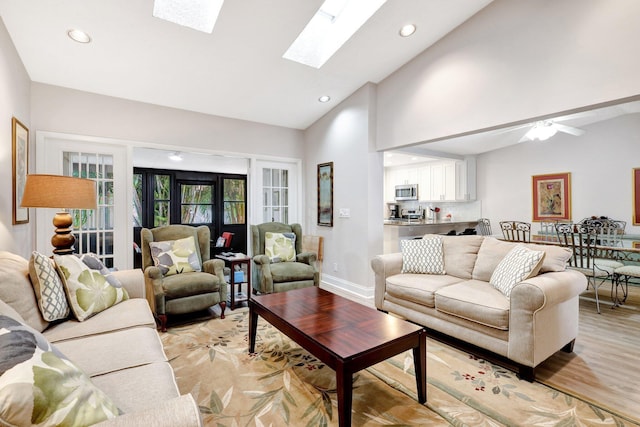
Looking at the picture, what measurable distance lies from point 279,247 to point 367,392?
2472 millimetres

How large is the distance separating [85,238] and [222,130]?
2.24 metres

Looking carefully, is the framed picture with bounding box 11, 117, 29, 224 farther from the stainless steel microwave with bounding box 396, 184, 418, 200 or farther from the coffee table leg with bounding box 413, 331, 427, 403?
the stainless steel microwave with bounding box 396, 184, 418, 200

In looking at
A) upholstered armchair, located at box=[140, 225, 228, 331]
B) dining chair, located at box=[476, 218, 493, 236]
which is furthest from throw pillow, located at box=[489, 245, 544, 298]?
dining chair, located at box=[476, 218, 493, 236]

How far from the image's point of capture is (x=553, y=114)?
2.63m

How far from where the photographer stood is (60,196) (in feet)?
7.91

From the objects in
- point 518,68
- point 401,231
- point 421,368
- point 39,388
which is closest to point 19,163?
point 39,388

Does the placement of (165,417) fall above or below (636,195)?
below

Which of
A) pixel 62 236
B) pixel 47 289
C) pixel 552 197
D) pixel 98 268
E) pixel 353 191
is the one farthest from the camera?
pixel 552 197

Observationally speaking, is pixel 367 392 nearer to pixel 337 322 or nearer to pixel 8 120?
pixel 337 322

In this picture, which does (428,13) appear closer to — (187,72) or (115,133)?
(187,72)

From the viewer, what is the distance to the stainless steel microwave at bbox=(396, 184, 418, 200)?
731 centimetres

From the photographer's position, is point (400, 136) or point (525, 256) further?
point (400, 136)

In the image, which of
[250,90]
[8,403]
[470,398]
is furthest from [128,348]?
[250,90]

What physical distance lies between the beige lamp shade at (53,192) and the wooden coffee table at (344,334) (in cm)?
165
